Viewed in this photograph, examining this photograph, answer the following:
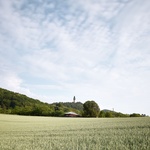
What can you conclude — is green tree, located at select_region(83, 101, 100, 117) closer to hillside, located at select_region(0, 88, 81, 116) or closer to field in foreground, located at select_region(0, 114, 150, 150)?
hillside, located at select_region(0, 88, 81, 116)

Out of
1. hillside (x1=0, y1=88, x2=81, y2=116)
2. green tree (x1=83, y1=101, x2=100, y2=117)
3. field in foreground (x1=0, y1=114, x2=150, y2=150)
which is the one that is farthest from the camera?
hillside (x1=0, y1=88, x2=81, y2=116)

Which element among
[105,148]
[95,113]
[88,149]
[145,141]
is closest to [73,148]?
[88,149]

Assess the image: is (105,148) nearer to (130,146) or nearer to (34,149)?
(130,146)

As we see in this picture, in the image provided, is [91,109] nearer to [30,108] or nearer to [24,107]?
[30,108]

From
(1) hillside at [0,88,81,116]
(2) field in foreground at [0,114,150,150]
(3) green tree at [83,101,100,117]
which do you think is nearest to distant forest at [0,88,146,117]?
(1) hillside at [0,88,81,116]

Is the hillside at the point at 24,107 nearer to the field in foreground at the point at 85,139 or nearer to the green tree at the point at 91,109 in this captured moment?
the green tree at the point at 91,109

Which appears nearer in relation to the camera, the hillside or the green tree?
the green tree

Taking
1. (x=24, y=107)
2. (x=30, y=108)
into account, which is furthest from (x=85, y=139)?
(x=24, y=107)

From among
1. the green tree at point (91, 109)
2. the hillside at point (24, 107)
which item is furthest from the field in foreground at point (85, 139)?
the hillside at point (24, 107)

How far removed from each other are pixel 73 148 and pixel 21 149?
3077 mm

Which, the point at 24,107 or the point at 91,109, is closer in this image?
Answer: the point at 91,109

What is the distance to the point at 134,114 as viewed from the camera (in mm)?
104562

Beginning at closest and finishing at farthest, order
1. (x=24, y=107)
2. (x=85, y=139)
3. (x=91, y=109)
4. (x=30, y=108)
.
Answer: (x=85, y=139) → (x=91, y=109) → (x=30, y=108) → (x=24, y=107)

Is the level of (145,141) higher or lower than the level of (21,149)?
higher
